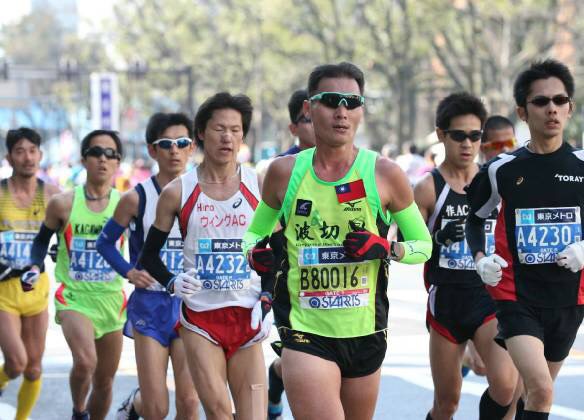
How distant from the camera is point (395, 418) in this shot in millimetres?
8977

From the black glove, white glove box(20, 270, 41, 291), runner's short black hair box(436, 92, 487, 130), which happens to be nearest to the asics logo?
the black glove

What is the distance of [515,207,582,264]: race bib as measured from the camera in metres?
6.40

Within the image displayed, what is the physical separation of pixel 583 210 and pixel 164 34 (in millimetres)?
60525

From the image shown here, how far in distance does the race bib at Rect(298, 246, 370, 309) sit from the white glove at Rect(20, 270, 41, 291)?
372 cm

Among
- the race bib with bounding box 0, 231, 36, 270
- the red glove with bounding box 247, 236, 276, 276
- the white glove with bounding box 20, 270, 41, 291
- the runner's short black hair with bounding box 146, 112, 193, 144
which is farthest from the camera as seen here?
the race bib with bounding box 0, 231, 36, 270

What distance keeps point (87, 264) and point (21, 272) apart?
0.95m

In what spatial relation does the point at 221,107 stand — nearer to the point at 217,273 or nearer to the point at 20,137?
the point at 217,273

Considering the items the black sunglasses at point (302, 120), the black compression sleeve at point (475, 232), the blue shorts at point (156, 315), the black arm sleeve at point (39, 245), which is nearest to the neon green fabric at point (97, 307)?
the black arm sleeve at point (39, 245)

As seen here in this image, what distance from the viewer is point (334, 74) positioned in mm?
5676

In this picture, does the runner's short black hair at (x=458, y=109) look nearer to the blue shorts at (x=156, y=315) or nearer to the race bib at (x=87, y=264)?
the blue shorts at (x=156, y=315)

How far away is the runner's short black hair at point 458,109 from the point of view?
7.91m

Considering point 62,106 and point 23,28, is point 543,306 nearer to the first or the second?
point 62,106

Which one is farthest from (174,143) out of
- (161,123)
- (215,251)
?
(215,251)

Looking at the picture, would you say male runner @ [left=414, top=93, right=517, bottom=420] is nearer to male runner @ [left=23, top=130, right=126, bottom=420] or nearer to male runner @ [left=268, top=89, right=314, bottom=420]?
male runner @ [left=268, top=89, right=314, bottom=420]
